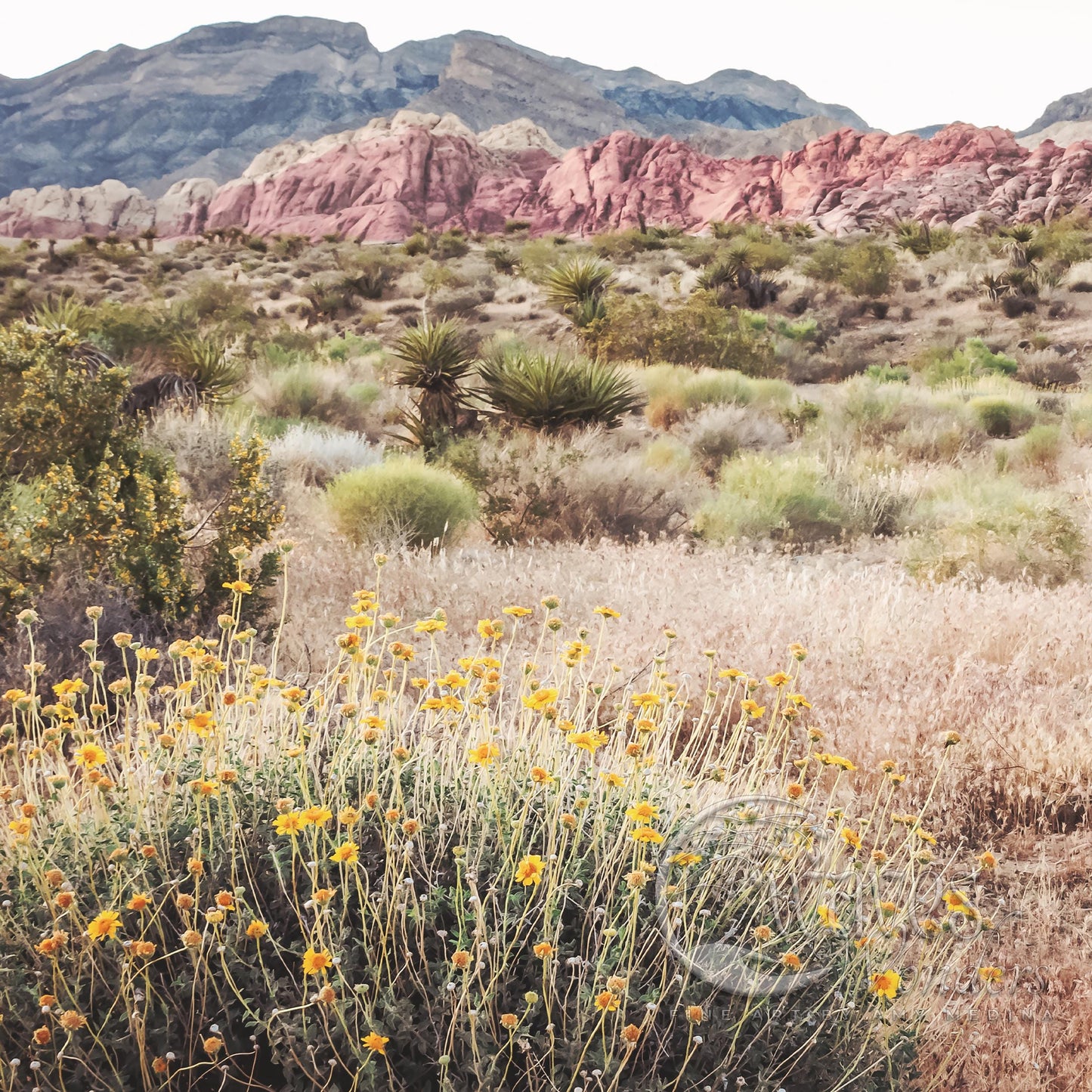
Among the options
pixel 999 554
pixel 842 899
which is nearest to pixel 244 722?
pixel 842 899

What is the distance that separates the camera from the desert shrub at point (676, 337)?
50.5 feet

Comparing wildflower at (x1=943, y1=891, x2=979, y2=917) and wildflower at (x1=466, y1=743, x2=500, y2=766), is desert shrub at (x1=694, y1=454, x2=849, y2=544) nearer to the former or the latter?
wildflower at (x1=943, y1=891, x2=979, y2=917)

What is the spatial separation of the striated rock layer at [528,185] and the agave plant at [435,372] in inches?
2267

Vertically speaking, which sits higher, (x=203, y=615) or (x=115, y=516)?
(x=115, y=516)

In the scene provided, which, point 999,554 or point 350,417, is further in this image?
point 350,417

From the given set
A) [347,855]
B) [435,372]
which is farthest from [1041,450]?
[347,855]

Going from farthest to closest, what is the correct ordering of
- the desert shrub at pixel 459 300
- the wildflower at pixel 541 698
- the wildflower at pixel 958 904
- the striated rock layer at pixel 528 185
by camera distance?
the striated rock layer at pixel 528 185 < the desert shrub at pixel 459 300 < the wildflower at pixel 541 698 < the wildflower at pixel 958 904

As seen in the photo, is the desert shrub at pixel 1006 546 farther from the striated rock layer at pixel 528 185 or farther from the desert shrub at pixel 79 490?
the striated rock layer at pixel 528 185

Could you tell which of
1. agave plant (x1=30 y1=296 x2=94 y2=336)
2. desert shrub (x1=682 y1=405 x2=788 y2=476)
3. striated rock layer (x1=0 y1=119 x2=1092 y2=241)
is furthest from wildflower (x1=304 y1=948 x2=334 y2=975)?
striated rock layer (x1=0 y1=119 x2=1092 y2=241)

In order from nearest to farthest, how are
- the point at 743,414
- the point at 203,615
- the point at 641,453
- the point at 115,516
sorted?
the point at 115,516 → the point at 203,615 → the point at 641,453 → the point at 743,414

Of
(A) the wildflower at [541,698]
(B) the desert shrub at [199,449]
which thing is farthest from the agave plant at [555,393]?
(A) the wildflower at [541,698]

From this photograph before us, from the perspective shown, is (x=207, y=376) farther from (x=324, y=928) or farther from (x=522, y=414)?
(x=324, y=928)

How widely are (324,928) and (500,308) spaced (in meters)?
23.5

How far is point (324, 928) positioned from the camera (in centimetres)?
190
